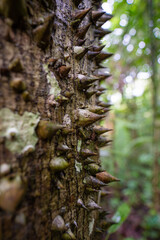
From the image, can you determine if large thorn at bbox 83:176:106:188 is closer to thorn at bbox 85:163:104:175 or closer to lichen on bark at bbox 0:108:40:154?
thorn at bbox 85:163:104:175

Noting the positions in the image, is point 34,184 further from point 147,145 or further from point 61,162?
point 147,145

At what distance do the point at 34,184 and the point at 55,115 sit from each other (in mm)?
222

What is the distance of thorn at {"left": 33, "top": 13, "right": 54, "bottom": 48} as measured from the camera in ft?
1.48

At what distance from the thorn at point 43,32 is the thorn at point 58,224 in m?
0.56

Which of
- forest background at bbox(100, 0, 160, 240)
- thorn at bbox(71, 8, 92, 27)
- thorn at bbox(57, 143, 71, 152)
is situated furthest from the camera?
forest background at bbox(100, 0, 160, 240)

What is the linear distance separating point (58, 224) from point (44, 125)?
12.3 inches

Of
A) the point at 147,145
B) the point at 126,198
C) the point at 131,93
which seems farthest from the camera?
the point at 147,145

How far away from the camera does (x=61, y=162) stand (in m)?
0.47

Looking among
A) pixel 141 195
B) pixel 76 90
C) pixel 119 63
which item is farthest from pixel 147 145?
Result: pixel 76 90

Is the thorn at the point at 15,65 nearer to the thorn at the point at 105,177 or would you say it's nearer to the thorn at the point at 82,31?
the thorn at the point at 82,31

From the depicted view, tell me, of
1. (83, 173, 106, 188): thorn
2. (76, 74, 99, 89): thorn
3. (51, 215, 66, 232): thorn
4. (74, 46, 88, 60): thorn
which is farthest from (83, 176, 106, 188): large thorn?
(74, 46, 88, 60): thorn

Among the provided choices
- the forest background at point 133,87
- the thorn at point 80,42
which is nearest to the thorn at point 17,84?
the thorn at point 80,42

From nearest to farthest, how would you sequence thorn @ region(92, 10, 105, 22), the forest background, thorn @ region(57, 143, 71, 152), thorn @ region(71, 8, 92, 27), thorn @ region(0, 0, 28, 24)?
thorn @ region(0, 0, 28, 24) → thorn @ region(57, 143, 71, 152) → thorn @ region(71, 8, 92, 27) → thorn @ region(92, 10, 105, 22) → the forest background

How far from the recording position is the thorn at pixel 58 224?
1.51ft
